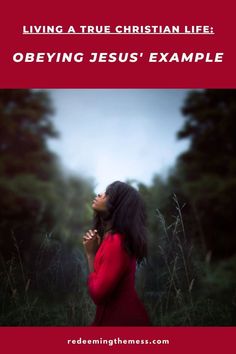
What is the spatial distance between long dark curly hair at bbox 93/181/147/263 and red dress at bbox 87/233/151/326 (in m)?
0.05

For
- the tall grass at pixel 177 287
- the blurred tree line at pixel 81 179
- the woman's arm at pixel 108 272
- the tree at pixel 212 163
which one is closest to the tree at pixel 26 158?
the blurred tree line at pixel 81 179

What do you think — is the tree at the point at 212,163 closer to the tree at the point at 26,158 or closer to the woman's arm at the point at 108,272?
the tree at the point at 26,158

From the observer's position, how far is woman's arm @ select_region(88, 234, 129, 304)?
221 cm

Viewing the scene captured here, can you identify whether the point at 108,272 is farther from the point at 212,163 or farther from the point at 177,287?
the point at 212,163

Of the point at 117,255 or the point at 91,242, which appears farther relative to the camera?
the point at 91,242

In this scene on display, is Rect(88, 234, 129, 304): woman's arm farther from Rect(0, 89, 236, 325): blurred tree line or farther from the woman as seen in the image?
Rect(0, 89, 236, 325): blurred tree line

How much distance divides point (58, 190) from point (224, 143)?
11.7 feet

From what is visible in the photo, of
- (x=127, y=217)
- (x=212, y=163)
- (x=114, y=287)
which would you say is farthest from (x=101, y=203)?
(x=212, y=163)

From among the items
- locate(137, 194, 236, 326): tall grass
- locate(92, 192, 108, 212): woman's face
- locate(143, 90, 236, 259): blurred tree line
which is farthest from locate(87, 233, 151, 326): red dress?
locate(143, 90, 236, 259): blurred tree line

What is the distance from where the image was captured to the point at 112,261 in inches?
88.2

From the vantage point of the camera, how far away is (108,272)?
2.22m

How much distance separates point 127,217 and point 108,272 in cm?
30

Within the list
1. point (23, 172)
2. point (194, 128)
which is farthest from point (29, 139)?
point (194, 128)
